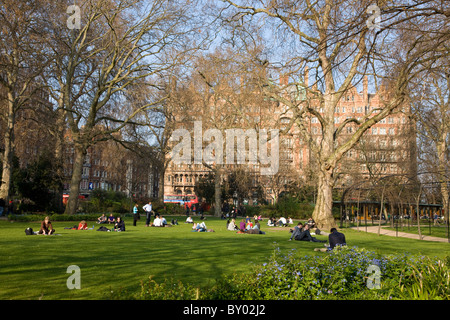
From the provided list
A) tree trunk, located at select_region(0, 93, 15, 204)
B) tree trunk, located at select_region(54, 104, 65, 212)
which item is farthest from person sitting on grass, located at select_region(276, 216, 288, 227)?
tree trunk, located at select_region(0, 93, 15, 204)

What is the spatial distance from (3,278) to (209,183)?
50.9 meters

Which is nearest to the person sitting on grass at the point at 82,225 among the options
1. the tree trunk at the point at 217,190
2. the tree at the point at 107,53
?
the tree at the point at 107,53

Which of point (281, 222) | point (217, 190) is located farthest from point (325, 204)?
point (217, 190)

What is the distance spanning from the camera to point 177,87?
31.9m

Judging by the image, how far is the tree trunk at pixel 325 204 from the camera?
26109 millimetres

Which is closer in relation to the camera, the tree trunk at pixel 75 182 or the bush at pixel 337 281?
the bush at pixel 337 281

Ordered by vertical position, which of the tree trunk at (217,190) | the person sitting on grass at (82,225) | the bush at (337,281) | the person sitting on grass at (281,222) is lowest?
the person sitting on grass at (281,222)

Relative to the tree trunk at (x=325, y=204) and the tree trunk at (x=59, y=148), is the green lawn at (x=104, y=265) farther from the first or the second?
the tree trunk at (x=59, y=148)

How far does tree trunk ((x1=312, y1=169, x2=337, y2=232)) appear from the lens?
26.1 m

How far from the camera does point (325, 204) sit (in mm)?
26359

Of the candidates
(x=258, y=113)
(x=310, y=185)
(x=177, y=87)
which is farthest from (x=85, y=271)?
(x=310, y=185)

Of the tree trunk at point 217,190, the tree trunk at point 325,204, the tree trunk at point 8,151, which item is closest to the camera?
the tree trunk at point 325,204

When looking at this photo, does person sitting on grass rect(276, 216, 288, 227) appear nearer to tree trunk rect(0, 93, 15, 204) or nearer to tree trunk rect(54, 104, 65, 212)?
tree trunk rect(54, 104, 65, 212)
